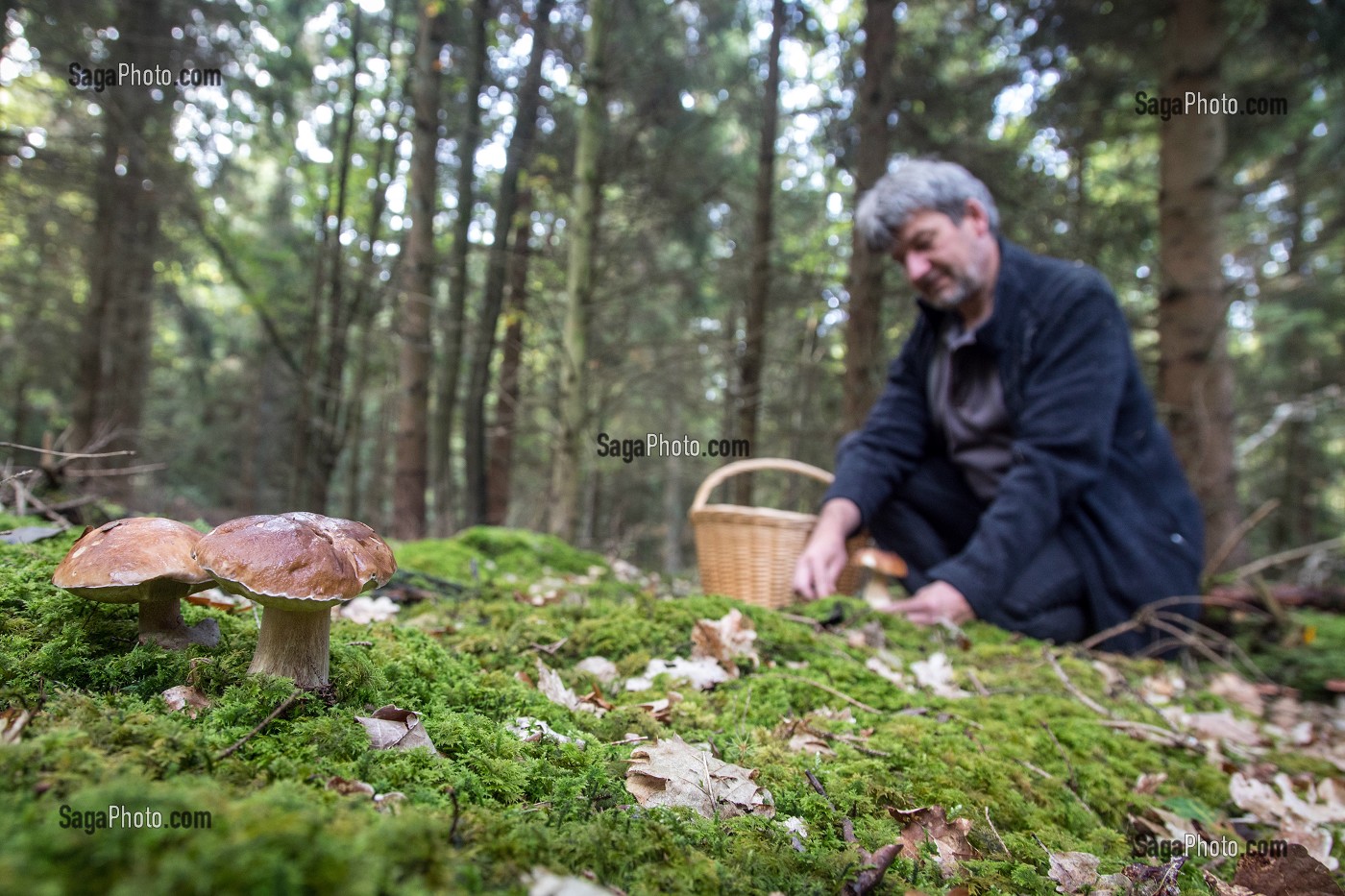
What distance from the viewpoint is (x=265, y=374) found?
48.4 ft

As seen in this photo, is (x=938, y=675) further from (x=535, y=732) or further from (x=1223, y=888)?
(x=535, y=732)

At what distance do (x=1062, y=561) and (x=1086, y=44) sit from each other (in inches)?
243

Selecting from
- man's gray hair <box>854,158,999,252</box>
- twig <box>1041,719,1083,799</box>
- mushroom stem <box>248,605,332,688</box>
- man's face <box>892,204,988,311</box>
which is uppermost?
man's gray hair <box>854,158,999,252</box>

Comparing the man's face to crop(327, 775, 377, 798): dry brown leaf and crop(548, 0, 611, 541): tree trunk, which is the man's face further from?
crop(327, 775, 377, 798): dry brown leaf

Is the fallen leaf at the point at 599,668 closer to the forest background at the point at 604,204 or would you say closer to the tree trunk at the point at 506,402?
the forest background at the point at 604,204

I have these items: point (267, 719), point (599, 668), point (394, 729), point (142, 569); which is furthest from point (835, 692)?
point (142, 569)

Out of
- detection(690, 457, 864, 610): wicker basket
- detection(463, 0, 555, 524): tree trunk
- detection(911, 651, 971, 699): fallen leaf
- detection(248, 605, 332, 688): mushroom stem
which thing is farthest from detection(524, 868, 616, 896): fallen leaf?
detection(463, 0, 555, 524): tree trunk

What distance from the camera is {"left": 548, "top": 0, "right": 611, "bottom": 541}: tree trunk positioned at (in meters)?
5.48

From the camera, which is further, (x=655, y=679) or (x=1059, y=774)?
(x=655, y=679)

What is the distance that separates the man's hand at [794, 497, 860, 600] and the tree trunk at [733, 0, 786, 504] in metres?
4.36

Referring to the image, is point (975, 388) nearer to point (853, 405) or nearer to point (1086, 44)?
point (853, 405)

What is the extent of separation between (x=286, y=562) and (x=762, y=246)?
8175 millimetres

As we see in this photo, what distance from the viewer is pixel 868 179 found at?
6320mm

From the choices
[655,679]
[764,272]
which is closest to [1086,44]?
[764,272]
